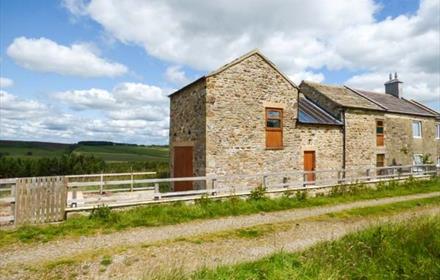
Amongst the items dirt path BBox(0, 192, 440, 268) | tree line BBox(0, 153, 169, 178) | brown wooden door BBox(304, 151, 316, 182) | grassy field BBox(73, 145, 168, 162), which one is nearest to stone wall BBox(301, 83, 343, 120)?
brown wooden door BBox(304, 151, 316, 182)

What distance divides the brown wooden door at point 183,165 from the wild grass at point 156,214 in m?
4.63

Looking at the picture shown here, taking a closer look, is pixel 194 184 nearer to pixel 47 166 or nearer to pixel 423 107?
pixel 47 166

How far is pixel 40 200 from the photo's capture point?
31.8 feet

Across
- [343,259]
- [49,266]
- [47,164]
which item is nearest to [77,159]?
[47,164]

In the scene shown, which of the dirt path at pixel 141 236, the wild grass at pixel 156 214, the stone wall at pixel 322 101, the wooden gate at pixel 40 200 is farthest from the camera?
the stone wall at pixel 322 101

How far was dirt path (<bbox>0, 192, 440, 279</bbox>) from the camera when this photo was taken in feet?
21.7

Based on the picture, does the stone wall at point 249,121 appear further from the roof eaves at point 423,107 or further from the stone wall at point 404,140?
the roof eaves at point 423,107

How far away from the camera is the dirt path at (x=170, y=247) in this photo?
6617 mm

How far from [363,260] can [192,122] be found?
438 inches

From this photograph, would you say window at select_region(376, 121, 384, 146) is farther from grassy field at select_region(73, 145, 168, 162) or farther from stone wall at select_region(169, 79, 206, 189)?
grassy field at select_region(73, 145, 168, 162)

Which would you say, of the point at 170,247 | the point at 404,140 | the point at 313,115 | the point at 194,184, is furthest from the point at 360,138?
the point at 170,247

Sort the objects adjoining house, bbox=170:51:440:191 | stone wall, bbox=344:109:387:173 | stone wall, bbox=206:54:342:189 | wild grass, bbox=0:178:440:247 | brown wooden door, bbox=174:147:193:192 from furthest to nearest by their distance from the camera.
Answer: stone wall, bbox=344:109:387:173 → brown wooden door, bbox=174:147:193:192 → adjoining house, bbox=170:51:440:191 → stone wall, bbox=206:54:342:189 → wild grass, bbox=0:178:440:247

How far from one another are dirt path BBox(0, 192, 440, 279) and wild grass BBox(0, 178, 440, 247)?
562 millimetres

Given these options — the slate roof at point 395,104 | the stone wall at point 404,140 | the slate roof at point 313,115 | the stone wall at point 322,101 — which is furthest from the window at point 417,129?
the slate roof at point 313,115
